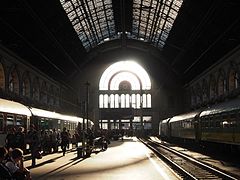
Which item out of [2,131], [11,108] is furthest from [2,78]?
[2,131]

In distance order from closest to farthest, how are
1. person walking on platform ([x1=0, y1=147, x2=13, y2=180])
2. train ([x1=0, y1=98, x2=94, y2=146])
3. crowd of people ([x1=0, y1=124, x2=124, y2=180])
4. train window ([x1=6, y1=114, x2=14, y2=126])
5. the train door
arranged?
1. person walking on platform ([x1=0, y1=147, x2=13, y2=180])
2. crowd of people ([x1=0, y1=124, x2=124, y2=180])
3. the train door
4. train ([x1=0, y1=98, x2=94, y2=146])
5. train window ([x1=6, y1=114, x2=14, y2=126])

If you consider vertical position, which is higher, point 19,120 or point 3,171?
point 19,120

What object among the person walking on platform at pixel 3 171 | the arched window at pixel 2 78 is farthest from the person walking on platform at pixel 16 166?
the arched window at pixel 2 78

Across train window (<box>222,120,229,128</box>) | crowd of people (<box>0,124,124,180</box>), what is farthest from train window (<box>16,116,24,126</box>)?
train window (<box>222,120,229,128</box>)

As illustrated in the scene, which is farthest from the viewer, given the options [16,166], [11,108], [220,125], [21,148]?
[11,108]

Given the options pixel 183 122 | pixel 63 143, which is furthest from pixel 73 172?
pixel 183 122

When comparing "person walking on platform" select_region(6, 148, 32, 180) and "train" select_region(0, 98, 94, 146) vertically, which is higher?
"train" select_region(0, 98, 94, 146)

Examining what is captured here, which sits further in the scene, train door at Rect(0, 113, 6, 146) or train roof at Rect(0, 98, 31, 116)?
train roof at Rect(0, 98, 31, 116)

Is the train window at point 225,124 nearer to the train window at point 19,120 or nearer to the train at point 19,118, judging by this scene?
the train at point 19,118

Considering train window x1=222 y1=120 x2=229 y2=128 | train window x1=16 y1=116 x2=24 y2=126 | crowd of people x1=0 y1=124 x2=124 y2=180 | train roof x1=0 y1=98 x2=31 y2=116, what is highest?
train roof x1=0 y1=98 x2=31 y2=116

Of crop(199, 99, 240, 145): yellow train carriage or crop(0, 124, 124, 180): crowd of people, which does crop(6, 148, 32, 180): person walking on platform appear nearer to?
crop(0, 124, 124, 180): crowd of people

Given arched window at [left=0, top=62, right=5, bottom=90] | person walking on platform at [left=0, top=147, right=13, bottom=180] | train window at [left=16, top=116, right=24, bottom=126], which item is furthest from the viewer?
arched window at [left=0, top=62, right=5, bottom=90]

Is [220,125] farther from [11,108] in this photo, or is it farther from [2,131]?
[2,131]

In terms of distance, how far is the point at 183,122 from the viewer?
1791 inches
